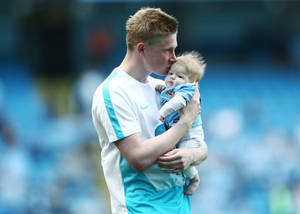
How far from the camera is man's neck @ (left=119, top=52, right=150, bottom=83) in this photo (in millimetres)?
3387

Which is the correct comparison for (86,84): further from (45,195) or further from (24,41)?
(45,195)

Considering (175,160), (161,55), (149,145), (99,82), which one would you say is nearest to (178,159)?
(175,160)

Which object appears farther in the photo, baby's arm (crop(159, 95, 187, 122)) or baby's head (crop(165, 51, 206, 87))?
baby's head (crop(165, 51, 206, 87))

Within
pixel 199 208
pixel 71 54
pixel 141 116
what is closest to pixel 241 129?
pixel 199 208

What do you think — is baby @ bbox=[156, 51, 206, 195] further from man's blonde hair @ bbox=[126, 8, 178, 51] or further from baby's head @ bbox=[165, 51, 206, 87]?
man's blonde hair @ bbox=[126, 8, 178, 51]

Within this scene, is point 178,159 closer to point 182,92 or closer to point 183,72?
point 182,92

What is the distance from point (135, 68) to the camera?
3.40 meters

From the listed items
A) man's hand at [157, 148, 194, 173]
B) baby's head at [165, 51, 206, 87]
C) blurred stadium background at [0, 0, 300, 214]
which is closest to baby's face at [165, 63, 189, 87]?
baby's head at [165, 51, 206, 87]

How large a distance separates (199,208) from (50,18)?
7.22 meters

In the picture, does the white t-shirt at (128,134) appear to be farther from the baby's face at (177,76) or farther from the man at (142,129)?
the baby's face at (177,76)

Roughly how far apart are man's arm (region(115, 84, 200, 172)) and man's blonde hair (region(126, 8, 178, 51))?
47 cm

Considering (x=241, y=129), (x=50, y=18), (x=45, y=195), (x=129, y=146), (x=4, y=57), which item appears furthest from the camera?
(x=4, y=57)

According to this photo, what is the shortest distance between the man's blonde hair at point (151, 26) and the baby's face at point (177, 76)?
7.5 inches

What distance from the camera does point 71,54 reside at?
1539 centimetres
